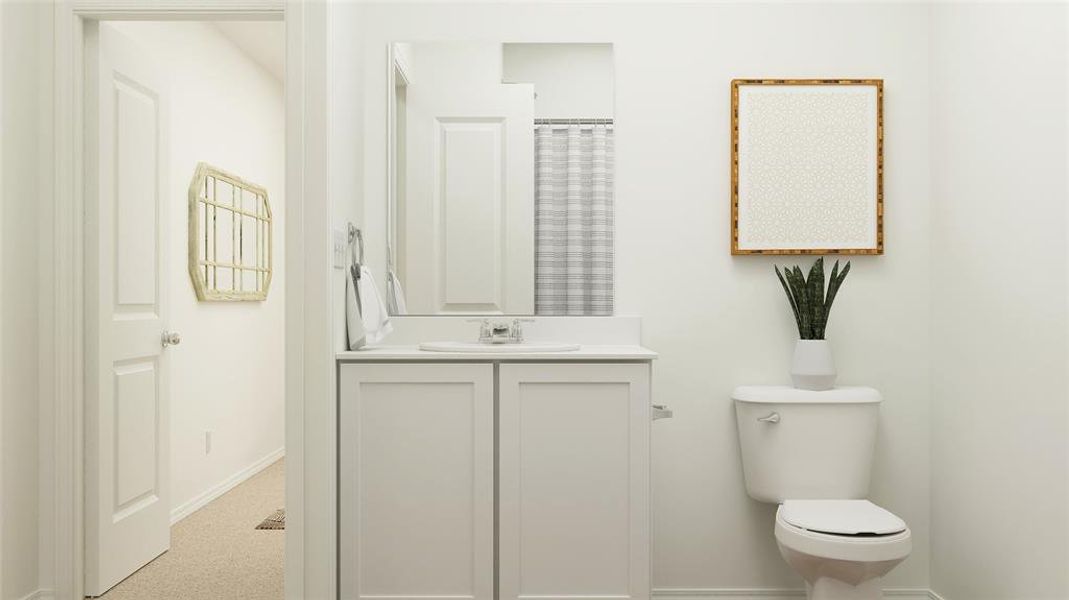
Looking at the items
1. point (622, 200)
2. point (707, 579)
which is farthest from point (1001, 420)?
point (622, 200)

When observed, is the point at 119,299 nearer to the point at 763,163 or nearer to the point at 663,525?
the point at 663,525

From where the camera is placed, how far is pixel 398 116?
2516 mm

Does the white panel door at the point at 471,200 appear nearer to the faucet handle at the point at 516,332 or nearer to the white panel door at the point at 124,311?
the faucet handle at the point at 516,332

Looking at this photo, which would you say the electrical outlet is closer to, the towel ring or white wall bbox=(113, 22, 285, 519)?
the towel ring

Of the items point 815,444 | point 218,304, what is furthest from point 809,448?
point 218,304

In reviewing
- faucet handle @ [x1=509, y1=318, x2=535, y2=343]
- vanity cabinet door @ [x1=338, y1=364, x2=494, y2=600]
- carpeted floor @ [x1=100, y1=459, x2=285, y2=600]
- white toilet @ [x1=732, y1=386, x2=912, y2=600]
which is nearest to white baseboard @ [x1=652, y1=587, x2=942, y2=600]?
white toilet @ [x1=732, y1=386, x2=912, y2=600]

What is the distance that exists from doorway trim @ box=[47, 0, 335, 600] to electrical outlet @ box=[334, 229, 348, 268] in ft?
0.30

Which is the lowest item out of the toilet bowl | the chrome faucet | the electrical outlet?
the toilet bowl

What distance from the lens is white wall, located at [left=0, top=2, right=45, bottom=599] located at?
6.67 ft

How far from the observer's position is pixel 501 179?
250 centimetres

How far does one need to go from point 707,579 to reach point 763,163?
1.41 metres

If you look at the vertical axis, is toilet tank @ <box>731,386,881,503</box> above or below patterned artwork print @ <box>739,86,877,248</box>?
below

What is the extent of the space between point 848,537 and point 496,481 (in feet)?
3.11

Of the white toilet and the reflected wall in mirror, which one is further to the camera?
the reflected wall in mirror
